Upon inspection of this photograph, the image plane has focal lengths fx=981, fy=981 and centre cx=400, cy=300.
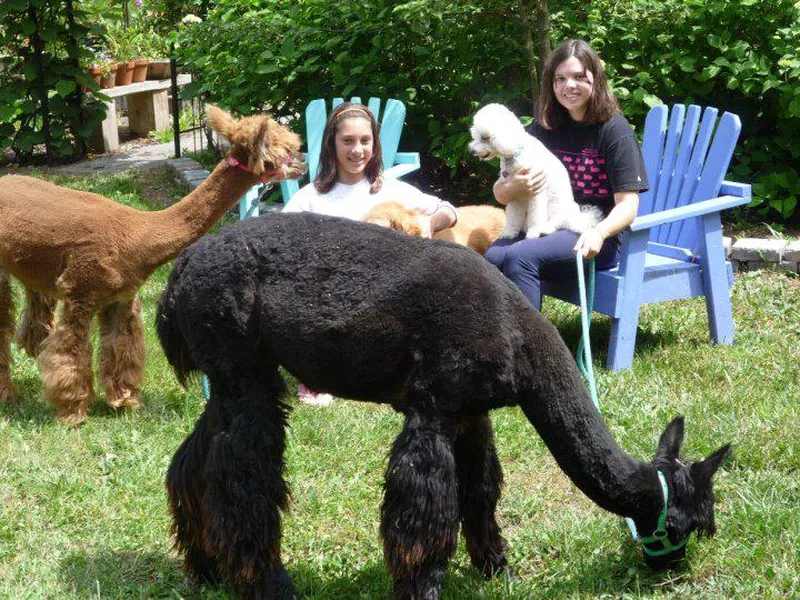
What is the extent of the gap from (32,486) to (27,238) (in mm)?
1268

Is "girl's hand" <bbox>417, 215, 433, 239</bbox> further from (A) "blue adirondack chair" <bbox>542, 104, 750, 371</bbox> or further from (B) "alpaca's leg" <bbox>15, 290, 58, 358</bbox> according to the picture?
(B) "alpaca's leg" <bbox>15, 290, 58, 358</bbox>

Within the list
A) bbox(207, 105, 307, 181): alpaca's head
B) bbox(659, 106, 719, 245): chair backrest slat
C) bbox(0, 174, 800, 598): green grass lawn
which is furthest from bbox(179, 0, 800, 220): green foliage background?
bbox(207, 105, 307, 181): alpaca's head

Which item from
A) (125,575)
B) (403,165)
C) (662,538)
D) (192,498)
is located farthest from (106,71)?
(662,538)

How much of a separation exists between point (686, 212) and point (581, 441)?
2691mm

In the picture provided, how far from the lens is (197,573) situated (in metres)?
3.59

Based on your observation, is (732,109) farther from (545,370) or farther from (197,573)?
(197,573)

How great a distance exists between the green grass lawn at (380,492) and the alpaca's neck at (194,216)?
83cm

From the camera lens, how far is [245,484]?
3.16 m

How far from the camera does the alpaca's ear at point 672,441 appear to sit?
11.0 feet

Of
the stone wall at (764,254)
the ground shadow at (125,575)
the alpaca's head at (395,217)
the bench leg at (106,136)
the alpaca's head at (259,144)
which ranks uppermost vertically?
the alpaca's head at (259,144)

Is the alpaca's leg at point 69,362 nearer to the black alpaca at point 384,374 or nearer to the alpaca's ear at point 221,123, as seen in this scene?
the alpaca's ear at point 221,123

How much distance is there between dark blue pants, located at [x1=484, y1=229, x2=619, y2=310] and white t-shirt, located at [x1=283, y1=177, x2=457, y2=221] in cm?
37

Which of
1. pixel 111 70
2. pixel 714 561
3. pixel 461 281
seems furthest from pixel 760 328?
pixel 111 70

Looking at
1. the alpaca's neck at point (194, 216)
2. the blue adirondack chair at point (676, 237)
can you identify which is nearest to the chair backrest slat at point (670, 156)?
the blue adirondack chair at point (676, 237)
